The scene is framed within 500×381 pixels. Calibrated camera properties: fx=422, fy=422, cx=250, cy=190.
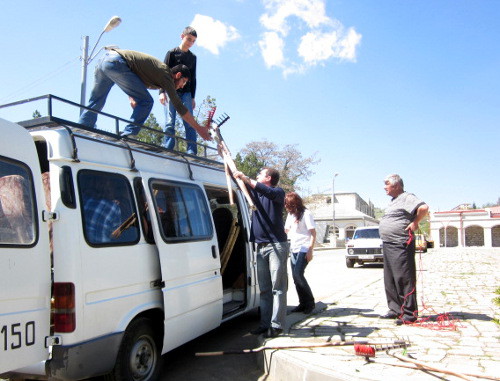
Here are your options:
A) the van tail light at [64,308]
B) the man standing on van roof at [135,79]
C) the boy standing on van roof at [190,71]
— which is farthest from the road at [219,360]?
the man standing on van roof at [135,79]

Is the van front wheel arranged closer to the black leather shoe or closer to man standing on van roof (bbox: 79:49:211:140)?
man standing on van roof (bbox: 79:49:211:140)

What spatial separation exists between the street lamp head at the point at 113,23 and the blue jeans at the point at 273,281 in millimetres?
9456

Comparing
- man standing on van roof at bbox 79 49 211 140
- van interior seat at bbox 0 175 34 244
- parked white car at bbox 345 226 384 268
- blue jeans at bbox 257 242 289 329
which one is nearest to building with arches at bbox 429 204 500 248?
parked white car at bbox 345 226 384 268

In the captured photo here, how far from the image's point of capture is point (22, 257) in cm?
289

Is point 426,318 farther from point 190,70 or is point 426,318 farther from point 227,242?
point 190,70

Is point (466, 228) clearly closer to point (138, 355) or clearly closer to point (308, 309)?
point (308, 309)

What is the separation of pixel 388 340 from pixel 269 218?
1.83 metres

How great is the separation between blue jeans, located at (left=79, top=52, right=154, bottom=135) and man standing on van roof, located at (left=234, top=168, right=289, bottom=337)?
5.17 ft

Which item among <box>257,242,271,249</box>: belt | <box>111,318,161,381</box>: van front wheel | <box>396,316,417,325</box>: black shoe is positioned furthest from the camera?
<box>396,316,417,325</box>: black shoe

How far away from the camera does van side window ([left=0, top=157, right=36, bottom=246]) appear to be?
9.47 feet

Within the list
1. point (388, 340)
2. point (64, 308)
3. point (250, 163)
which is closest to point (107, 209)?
point (64, 308)

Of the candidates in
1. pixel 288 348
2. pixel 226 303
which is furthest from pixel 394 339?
pixel 226 303

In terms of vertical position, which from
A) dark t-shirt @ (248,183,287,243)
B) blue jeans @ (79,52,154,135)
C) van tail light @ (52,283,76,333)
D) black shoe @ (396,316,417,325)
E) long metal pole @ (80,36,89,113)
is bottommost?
black shoe @ (396,316,417,325)

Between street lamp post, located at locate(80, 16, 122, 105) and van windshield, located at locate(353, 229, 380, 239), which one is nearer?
street lamp post, located at locate(80, 16, 122, 105)
